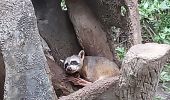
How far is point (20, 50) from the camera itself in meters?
1.15

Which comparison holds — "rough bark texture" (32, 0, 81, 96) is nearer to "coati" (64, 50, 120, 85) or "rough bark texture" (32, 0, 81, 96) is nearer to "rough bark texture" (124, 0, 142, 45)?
"coati" (64, 50, 120, 85)

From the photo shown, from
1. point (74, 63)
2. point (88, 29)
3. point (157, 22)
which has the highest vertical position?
point (88, 29)

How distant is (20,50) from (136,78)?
34cm

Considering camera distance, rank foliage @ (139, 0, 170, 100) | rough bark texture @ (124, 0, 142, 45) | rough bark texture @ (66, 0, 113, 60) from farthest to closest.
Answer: foliage @ (139, 0, 170, 100) < rough bark texture @ (66, 0, 113, 60) < rough bark texture @ (124, 0, 142, 45)

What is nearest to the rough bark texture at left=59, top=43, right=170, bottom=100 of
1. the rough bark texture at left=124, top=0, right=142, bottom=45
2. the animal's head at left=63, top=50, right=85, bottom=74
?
the rough bark texture at left=124, top=0, right=142, bottom=45

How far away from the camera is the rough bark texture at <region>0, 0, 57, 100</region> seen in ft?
3.75

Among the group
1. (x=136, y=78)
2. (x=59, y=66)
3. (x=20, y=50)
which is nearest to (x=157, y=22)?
(x=59, y=66)

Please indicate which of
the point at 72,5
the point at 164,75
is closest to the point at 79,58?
the point at 72,5

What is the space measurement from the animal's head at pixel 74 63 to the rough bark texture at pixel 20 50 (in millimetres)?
468

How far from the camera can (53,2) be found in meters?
1.79

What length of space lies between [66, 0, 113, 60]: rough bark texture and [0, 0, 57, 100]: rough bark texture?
1.86ft

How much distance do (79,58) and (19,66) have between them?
0.57 m

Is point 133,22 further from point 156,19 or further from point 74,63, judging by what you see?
point 156,19

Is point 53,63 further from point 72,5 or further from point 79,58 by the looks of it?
point 72,5
